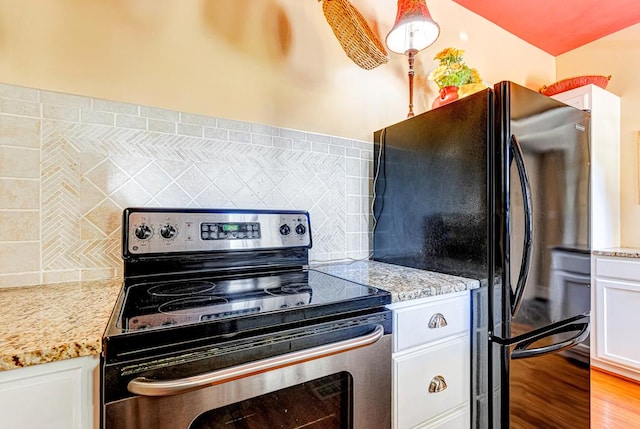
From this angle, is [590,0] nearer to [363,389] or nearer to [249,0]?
[249,0]

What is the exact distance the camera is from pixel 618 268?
6.98 feet

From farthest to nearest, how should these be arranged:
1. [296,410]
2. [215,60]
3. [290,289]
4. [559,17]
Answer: [559,17], [215,60], [290,289], [296,410]

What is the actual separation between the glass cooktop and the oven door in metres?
0.10

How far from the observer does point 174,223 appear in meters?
1.18

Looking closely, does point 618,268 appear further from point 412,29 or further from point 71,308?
point 71,308

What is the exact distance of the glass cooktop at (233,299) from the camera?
0.72m

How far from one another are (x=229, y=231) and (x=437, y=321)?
86 centimetres

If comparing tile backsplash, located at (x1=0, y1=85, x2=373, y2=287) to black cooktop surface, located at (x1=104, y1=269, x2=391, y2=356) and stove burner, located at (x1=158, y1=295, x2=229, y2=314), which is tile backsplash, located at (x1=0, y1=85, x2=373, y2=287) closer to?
black cooktop surface, located at (x1=104, y1=269, x2=391, y2=356)

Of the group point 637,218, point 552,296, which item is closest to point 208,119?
point 552,296

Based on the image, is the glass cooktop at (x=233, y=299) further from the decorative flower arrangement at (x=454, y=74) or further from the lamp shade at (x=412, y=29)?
the lamp shade at (x=412, y=29)

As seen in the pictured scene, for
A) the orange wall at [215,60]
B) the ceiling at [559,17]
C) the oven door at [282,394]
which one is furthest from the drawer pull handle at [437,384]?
the ceiling at [559,17]

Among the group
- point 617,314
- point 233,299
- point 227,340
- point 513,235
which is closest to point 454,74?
point 513,235

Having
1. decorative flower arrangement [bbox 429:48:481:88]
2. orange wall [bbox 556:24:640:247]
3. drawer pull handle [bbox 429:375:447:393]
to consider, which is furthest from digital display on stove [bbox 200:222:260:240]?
orange wall [bbox 556:24:640:247]

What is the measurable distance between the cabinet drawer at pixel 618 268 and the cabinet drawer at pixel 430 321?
1715 millimetres
